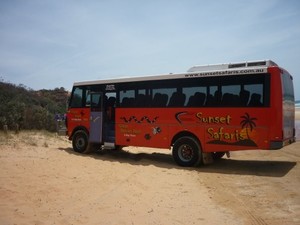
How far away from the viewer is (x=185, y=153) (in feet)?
40.2

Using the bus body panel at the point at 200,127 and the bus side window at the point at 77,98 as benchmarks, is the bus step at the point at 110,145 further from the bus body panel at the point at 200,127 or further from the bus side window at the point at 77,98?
the bus side window at the point at 77,98

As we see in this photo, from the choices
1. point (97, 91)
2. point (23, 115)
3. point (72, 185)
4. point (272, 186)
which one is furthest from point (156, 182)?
point (23, 115)

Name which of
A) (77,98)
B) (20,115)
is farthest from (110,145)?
(20,115)

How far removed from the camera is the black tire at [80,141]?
1516cm

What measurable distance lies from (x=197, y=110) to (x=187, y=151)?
4.85 ft

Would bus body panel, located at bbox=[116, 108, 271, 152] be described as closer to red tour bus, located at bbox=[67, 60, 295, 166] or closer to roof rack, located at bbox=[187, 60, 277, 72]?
red tour bus, located at bbox=[67, 60, 295, 166]

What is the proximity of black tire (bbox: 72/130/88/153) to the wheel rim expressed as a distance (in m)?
4.69

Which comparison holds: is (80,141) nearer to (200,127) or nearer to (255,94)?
(200,127)

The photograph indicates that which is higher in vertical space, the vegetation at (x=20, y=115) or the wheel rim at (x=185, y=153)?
the vegetation at (x=20, y=115)

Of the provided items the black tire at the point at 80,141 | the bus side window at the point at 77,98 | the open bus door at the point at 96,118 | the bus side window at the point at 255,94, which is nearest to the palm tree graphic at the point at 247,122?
the bus side window at the point at 255,94

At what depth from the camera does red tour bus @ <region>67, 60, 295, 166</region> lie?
10.6 meters

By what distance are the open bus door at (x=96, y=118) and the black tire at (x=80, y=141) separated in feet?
1.18

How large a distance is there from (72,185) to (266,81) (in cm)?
621

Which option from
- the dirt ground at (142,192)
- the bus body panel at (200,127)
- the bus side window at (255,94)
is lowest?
the dirt ground at (142,192)
